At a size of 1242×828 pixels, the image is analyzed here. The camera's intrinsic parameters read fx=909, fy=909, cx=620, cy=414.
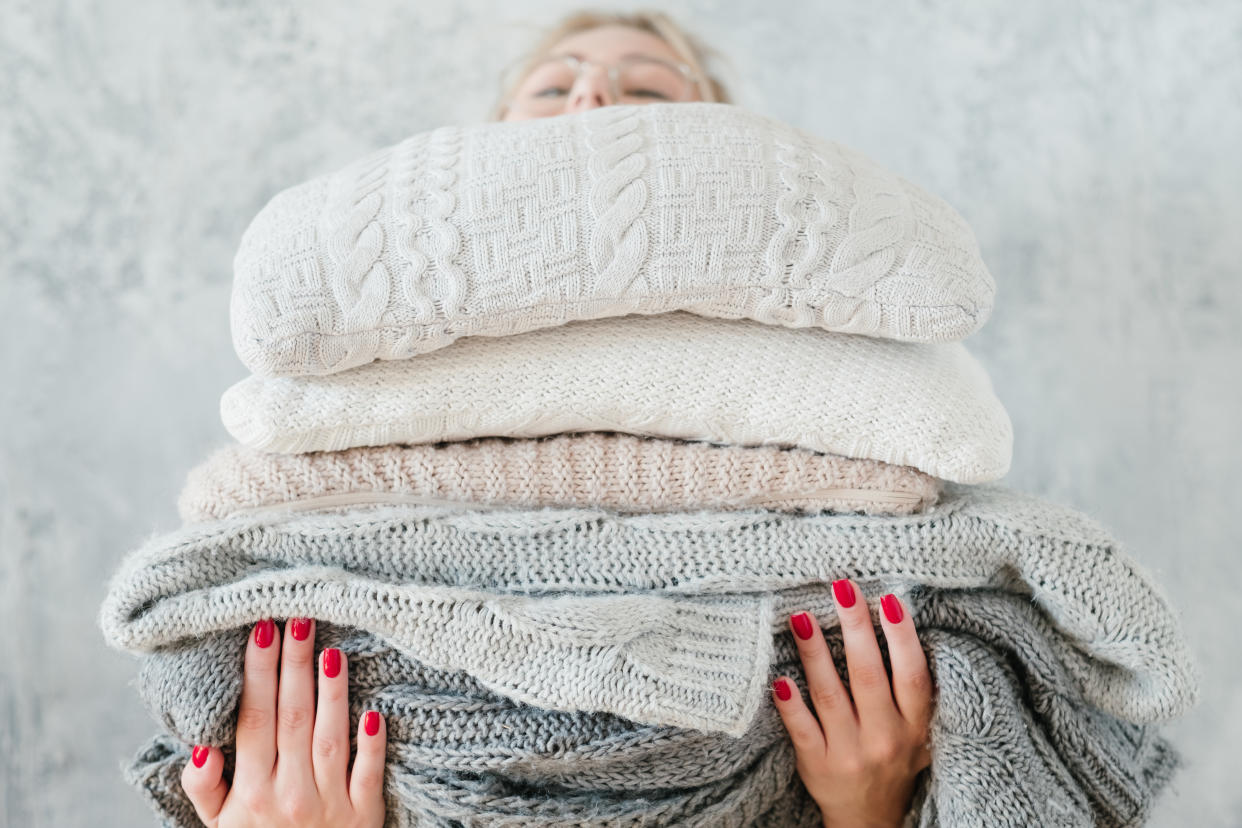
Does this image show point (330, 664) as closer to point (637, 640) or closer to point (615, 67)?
point (637, 640)

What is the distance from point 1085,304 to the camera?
112 cm

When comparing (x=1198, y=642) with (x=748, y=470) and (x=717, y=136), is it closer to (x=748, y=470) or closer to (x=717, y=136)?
(x=748, y=470)

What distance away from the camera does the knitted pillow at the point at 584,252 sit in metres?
0.64

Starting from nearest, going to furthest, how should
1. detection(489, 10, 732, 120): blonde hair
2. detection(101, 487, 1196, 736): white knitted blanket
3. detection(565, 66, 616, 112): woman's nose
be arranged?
detection(101, 487, 1196, 736): white knitted blanket < detection(565, 66, 616, 112): woman's nose < detection(489, 10, 732, 120): blonde hair

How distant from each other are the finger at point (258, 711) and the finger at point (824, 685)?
0.39m

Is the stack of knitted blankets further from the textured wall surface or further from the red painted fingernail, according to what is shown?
the textured wall surface

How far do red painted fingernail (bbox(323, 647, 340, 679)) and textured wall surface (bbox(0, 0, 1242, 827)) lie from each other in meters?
0.61

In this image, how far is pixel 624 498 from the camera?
714 millimetres

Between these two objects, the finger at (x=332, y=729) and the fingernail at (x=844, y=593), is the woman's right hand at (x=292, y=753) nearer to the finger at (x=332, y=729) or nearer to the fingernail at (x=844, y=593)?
the finger at (x=332, y=729)

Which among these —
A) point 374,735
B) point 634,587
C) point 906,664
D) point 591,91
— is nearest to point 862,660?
point 906,664

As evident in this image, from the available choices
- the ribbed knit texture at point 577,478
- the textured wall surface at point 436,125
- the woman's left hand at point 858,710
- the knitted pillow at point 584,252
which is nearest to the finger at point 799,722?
the woman's left hand at point 858,710

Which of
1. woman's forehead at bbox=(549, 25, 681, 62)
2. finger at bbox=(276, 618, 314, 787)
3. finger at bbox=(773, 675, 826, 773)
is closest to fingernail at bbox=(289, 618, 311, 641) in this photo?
finger at bbox=(276, 618, 314, 787)

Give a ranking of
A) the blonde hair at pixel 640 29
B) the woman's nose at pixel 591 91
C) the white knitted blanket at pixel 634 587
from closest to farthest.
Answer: the white knitted blanket at pixel 634 587, the woman's nose at pixel 591 91, the blonde hair at pixel 640 29

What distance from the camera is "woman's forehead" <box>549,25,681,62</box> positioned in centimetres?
104
